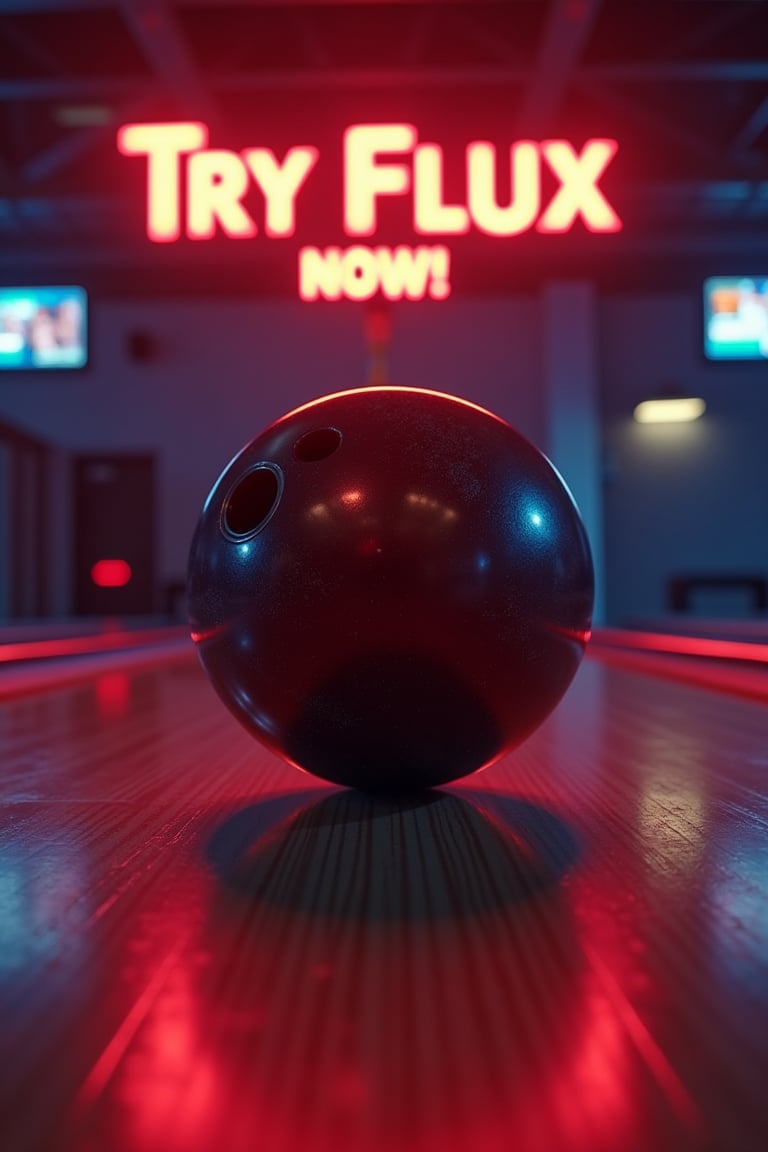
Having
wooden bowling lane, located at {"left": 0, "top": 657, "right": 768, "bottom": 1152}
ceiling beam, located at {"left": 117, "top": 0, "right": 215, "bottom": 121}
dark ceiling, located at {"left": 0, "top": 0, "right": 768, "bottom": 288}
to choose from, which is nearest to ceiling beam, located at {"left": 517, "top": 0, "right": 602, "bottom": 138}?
dark ceiling, located at {"left": 0, "top": 0, "right": 768, "bottom": 288}

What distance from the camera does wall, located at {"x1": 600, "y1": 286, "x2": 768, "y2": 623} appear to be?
7797 mm

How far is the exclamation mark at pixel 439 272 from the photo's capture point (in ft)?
19.3

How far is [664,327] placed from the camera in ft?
25.8

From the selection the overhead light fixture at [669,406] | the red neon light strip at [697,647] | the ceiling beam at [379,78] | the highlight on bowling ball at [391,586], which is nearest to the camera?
the highlight on bowling ball at [391,586]

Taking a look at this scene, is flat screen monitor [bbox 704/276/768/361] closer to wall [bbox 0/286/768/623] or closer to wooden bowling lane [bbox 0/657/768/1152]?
wall [bbox 0/286/768/623]

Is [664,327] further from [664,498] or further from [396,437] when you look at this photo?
[396,437]

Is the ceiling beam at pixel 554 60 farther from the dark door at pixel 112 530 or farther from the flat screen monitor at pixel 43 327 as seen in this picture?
the dark door at pixel 112 530

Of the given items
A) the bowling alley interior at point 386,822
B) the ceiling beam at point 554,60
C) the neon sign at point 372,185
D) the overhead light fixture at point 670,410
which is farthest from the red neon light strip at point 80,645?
the overhead light fixture at point 670,410

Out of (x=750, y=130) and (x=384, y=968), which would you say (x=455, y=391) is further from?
(x=384, y=968)

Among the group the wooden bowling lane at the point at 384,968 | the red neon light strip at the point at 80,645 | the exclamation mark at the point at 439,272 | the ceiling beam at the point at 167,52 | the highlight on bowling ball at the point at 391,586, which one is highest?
the ceiling beam at the point at 167,52

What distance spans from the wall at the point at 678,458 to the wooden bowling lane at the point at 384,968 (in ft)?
22.7

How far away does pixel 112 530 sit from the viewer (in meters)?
7.98

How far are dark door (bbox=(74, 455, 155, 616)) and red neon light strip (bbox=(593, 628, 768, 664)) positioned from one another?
4516mm

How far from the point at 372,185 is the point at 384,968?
5603 millimetres
